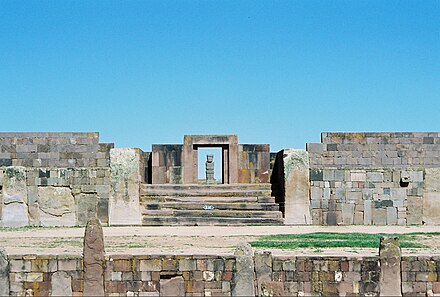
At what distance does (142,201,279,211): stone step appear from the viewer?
17188mm

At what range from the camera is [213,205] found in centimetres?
1723

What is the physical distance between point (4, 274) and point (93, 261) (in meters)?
1.25

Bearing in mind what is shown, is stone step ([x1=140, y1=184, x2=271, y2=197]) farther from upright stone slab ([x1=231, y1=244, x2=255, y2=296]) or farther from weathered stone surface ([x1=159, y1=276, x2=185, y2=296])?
upright stone slab ([x1=231, y1=244, x2=255, y2=296])

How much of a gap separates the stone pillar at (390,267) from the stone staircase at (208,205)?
23.5 feet

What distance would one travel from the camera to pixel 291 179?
56.8 feet

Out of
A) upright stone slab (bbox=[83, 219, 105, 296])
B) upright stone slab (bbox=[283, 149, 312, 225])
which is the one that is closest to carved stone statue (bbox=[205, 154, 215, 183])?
upright stone slab (bbox=[283, 149, 312, 225])

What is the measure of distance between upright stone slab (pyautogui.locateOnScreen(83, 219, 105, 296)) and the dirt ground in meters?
0.54

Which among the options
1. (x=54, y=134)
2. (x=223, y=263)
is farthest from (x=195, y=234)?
(x=54, y=134)

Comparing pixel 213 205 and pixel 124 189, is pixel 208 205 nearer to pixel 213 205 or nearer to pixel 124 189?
pixel 213 205

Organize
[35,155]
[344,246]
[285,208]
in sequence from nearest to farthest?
[344,246], [285,208], [35,155]

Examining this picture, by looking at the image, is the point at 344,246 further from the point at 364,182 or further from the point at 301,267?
the point at 364,182

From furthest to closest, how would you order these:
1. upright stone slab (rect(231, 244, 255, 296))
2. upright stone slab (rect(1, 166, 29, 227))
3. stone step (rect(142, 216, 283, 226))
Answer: upright stone slab (rect(1, 166, 29, 227)), stone step (rect(142, 216, 283, 226)), upright stone slab (rect(231, 244, 255, 296))

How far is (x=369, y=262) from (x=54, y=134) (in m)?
12.5

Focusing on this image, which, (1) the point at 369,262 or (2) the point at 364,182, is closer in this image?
(1) the point at 369,262
